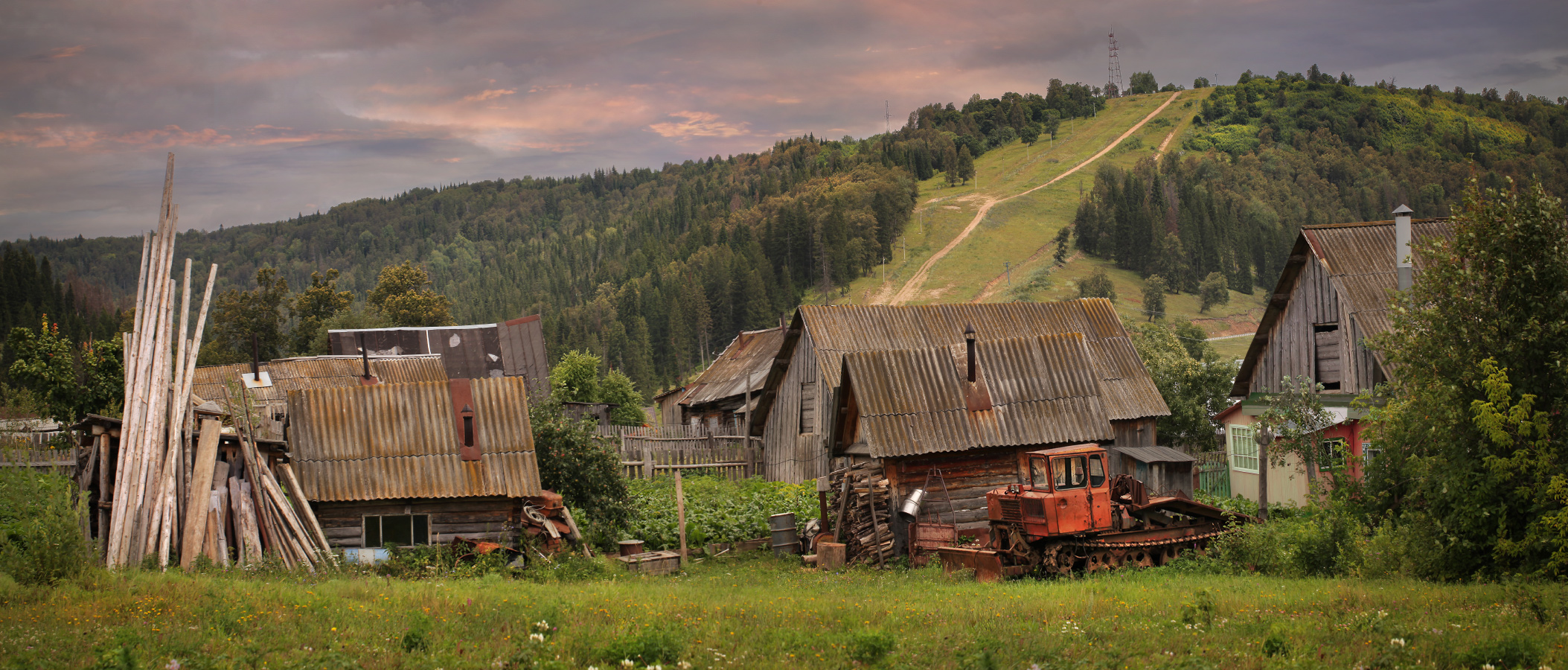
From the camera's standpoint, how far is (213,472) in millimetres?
16656

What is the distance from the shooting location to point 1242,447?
29.7m

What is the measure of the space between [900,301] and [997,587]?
73242mm

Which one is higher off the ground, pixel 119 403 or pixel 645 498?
pixel 119 403

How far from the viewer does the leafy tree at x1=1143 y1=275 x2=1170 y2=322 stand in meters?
90.8

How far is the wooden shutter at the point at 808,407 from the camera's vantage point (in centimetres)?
3139

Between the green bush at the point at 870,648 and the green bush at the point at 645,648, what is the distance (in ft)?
6.04

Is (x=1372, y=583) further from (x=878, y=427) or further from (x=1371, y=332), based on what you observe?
(x=1371, y=332)

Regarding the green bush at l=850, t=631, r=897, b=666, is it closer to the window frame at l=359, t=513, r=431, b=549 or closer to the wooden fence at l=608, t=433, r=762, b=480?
the window frame at l=359, t=513, r=431, b=549

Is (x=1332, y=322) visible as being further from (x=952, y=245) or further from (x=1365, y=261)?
(x=952, y=245)

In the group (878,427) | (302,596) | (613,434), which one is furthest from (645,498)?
(302,596)

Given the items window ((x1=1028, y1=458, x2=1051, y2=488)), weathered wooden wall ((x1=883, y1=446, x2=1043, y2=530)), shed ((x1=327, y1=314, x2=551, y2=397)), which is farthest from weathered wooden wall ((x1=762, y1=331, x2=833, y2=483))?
shed ((x1=327, y1=314, x2=551, y2=397))

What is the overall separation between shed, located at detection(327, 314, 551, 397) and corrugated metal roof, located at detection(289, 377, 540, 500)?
24.1 metres

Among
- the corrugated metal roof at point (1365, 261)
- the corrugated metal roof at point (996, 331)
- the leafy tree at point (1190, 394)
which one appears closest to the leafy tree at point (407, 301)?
the corrugated metal roof at point (996, 331)

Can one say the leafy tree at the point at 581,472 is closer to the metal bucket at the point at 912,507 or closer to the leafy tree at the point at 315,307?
the metal bucket at the point at 912,507
